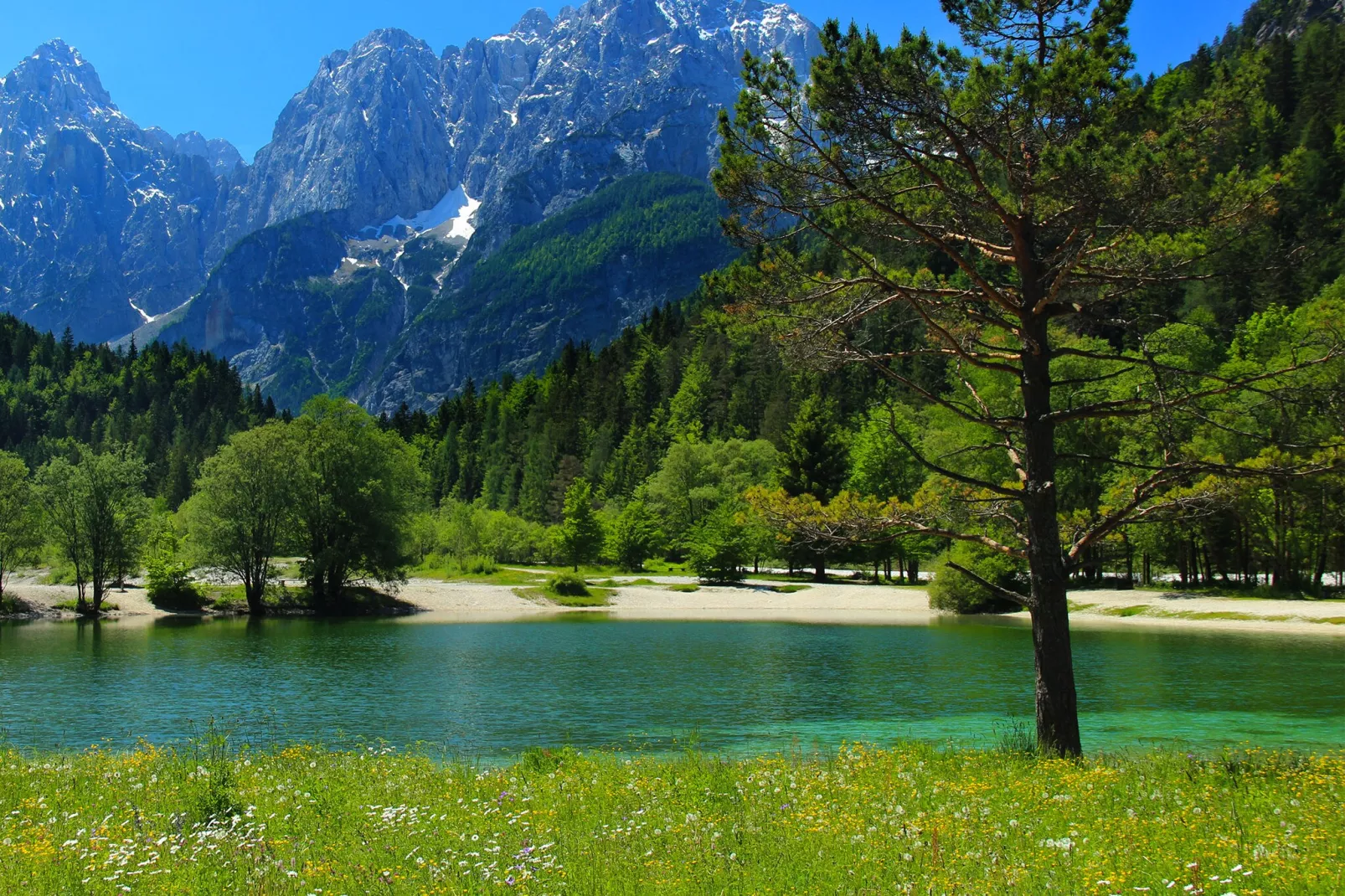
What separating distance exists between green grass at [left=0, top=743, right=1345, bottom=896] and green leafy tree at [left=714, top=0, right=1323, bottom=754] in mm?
3138

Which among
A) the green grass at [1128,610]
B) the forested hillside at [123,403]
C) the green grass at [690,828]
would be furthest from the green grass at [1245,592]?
the forested hillside at [123,403]

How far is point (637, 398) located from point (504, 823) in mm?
121727

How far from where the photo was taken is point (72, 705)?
24.6 m

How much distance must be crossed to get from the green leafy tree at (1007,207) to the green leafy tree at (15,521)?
57948 mm

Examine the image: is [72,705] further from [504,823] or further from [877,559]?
[877,559]

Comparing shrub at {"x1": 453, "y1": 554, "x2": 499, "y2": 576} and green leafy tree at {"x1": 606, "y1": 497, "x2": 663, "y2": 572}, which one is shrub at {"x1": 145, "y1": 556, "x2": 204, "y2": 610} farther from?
green leafy tree at {"x1": 606, "y1": 497, "x2": 663, "y2": 572}

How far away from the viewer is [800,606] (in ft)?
212

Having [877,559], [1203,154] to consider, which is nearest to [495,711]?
[1203,154]

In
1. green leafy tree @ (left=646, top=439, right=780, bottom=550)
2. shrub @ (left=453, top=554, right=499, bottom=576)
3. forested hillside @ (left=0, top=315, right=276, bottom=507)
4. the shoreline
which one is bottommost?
the shoreline

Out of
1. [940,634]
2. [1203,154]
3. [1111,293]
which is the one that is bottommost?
[940,634]

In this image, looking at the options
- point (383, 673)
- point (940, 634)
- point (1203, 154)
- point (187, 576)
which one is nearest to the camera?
point (1203, 154)

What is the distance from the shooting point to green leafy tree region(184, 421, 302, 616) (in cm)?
5694

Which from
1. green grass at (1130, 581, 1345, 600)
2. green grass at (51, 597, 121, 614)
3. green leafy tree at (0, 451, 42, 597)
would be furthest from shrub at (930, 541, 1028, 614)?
green leafy tree at (0, 451, 42, 597)

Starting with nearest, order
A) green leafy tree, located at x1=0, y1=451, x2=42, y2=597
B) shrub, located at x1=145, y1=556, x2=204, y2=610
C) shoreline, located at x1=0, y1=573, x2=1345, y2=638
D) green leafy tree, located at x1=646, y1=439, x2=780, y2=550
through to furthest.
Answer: shoreline, located at x1=0, y1=573, x2=1345, y2=638, green leafy tree, located at x1=0, y1=451, x2=42, y2=597, shrub, located at x1=145, y1=556, x2=204, y2=610, green leafy tree, located at x1=646, y1=439, x2=780, y2=550
